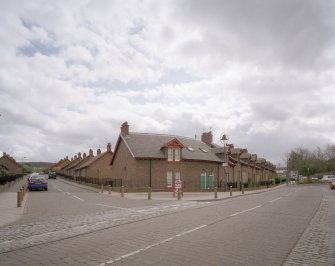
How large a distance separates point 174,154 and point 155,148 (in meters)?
2.41

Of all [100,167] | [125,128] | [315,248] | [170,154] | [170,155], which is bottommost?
[315,248]

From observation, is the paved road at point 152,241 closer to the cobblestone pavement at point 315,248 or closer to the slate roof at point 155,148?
the cobblestone pavement at point 315,248

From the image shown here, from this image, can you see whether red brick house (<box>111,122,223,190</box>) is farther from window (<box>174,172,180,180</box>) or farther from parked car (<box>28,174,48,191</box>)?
parked car (<box>28,174,48,191</box>)

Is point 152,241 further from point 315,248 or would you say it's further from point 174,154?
point 174,154

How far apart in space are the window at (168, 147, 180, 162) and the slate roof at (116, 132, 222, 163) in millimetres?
732

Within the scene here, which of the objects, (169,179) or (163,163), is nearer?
(163,163)

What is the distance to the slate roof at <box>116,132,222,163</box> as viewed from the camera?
43.3 meters

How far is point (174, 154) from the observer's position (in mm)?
44719

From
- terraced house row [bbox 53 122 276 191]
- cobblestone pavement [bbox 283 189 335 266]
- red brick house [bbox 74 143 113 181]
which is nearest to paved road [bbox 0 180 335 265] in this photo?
cobblestone pavement [bbox 283 189 335 266]

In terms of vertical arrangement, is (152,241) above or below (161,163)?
below

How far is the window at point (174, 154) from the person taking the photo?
44.3 meters

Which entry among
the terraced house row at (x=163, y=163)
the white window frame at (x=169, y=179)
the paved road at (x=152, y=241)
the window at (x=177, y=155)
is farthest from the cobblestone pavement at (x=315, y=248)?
the window at (x=177, y=155)

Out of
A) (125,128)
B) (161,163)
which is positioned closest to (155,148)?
(161,163)

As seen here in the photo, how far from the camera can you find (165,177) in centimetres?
4381
